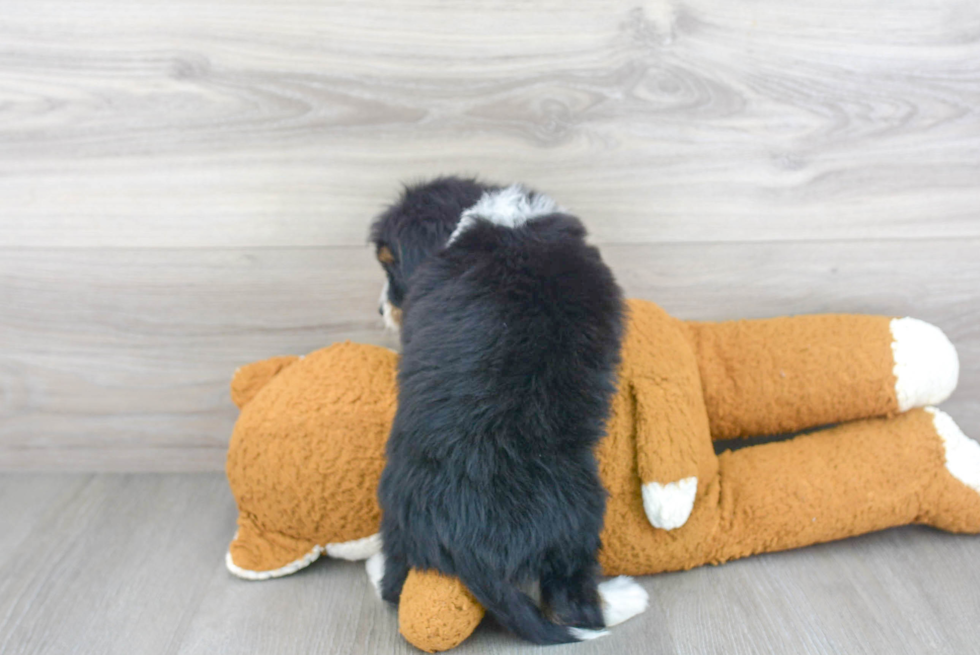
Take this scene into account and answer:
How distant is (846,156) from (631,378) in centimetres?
47

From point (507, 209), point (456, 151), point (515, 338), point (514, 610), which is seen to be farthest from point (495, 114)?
point (514, 610)

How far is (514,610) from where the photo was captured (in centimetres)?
73

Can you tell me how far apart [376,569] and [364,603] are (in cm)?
4

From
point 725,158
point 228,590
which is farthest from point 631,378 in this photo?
point 228,590

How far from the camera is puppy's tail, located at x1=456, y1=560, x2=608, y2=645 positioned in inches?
28.1

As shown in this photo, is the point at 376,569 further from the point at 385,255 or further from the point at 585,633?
the point at 385,255

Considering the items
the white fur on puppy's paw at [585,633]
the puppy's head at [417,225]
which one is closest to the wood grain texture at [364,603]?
the white fur on puppy's paw at [585,633]

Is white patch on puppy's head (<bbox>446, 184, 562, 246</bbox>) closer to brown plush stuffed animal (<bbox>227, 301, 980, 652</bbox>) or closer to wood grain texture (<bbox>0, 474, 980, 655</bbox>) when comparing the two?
brown plush stuffed animal (<bbox>227, 301, 980, 652</bbox>)

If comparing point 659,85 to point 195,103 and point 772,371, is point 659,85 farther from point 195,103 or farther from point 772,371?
point 195,103

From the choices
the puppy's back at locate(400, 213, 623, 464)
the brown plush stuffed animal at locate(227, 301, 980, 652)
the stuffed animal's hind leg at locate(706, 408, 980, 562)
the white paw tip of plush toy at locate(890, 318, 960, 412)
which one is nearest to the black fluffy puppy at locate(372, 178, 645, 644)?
the puppy's back at locate(400, 213, 623, 464)

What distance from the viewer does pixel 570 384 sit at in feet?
2.32

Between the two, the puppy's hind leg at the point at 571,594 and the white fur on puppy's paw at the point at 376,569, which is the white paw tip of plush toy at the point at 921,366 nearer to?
the puppy's hind leg at the point at 571,594

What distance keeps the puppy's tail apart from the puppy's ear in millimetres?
328

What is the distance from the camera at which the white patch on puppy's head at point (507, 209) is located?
29.4 inches
